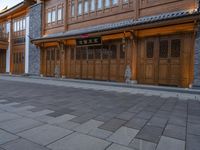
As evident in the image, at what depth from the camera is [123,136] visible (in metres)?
2.71

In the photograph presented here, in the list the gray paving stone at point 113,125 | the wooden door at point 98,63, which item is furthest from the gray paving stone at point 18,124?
the wooden door at point 98,63

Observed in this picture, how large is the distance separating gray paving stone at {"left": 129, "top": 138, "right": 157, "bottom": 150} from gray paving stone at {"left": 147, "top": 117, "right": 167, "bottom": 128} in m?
0.90

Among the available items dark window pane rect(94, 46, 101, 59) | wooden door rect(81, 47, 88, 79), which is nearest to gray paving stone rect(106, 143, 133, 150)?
dark window pane rect(94, 46, 101, 59)

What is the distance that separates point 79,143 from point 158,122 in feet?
6.22

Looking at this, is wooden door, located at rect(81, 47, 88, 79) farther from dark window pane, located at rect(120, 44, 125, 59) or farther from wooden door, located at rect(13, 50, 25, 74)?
wooden door, located at rect(13, 50, 25, 74)

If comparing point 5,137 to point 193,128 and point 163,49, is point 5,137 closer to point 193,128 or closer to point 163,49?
point 193,128

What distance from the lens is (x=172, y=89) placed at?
763 centimetres

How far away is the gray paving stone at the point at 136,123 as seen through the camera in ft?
10.5

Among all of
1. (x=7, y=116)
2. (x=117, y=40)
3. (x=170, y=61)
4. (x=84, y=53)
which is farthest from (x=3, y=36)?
(x=170, y=61)

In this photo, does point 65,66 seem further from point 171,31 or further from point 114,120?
point 114,120

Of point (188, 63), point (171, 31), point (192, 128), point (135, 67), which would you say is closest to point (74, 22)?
point (135, 67)

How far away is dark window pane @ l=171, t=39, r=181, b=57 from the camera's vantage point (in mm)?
8195

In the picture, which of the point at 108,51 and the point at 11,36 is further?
the point at 11,36

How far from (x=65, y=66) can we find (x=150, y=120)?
415 inches
